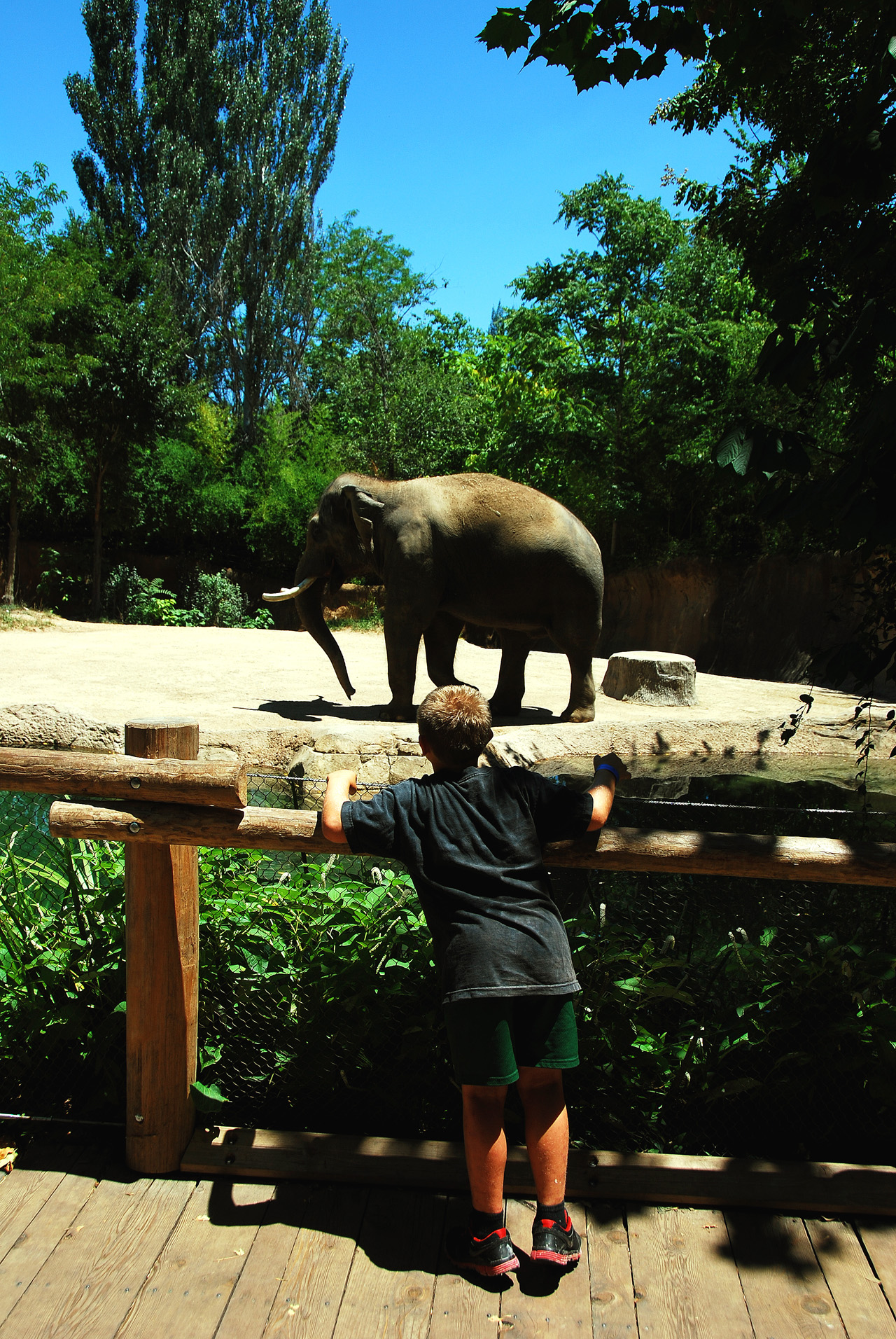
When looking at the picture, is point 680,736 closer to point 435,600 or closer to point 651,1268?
point 435,600

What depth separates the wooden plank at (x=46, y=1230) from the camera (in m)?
2.10

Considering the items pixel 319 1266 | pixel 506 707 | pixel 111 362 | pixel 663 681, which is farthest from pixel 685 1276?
pixel 111 362

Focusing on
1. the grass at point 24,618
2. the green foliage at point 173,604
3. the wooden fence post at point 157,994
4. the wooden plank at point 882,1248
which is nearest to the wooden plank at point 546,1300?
the wooden plank at point 882,1248

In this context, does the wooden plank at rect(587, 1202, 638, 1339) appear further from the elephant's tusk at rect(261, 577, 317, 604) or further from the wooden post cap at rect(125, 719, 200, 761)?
the elephant's tusk at rect(261, 577, 317, 604)

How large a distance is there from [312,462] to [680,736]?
17890 millimetres

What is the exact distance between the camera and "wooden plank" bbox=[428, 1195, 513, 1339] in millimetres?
1989

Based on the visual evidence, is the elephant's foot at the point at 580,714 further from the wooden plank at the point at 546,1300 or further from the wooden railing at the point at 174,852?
the wooden plank at the point at 546,1300

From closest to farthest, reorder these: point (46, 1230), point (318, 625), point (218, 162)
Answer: point (46, 1230), point (318, 625), point (218, 162)

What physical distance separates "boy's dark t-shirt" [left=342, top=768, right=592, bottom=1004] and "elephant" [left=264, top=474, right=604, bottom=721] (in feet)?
16.3

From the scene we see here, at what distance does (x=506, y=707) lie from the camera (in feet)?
26.1

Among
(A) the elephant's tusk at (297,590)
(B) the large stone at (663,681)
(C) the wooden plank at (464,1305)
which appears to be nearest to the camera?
(C) the wooden plank at (464,1305)

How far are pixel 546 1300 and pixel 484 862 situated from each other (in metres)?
0.97

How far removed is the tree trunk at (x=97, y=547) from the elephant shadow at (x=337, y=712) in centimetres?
1311

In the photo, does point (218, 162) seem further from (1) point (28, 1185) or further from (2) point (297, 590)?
(1) point (28, 1185)
